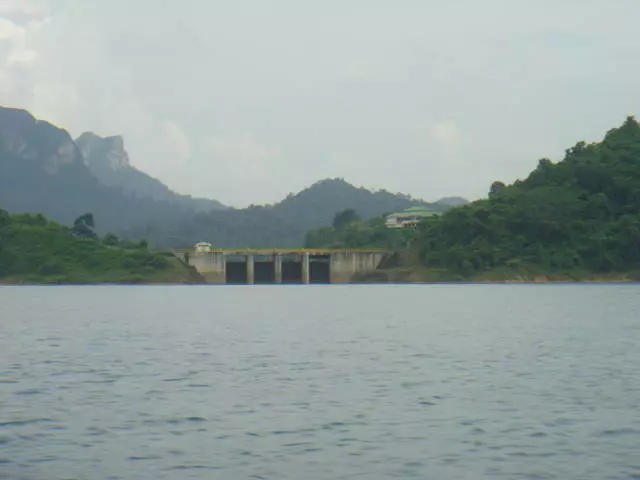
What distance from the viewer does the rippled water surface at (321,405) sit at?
82.6 feet

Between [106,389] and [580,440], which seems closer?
[580,440]

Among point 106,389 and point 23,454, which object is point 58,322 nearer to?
point 106,389

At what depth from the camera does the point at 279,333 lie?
245 feet

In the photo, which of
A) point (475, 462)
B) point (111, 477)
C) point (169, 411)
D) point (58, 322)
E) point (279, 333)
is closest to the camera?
point (111, 477)

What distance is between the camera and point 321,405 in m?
35.0

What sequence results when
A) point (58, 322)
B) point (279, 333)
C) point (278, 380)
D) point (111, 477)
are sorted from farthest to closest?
point (58, 322) < point (279, 333) < point (278, 380) < point (111, 477)

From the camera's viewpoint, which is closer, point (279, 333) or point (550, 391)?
point (550, 391)

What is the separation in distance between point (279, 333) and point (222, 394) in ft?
120

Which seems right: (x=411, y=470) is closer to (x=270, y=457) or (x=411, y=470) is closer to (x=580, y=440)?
(x=270, y=457)

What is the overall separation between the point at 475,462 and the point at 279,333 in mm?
49797

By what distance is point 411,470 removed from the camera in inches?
961

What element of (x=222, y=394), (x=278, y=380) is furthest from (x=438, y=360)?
(x=222, y=394)

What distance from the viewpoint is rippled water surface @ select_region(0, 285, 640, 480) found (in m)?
25.2

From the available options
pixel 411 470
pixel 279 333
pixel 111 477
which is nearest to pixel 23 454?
pixel 111 477
